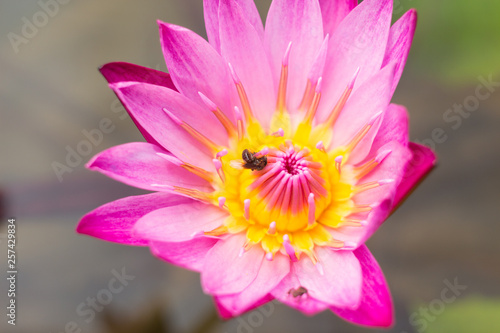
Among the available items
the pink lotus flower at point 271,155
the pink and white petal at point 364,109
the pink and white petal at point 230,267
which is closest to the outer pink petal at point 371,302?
the pink lotus flower at point 271,155

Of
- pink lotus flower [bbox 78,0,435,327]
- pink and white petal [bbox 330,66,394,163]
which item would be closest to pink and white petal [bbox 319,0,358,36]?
pink lotus flower [bbox 78,0,435,327]

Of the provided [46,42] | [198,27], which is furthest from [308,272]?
[46,42]

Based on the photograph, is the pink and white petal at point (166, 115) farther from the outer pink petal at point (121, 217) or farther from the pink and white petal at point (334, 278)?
the pink and white petal at point (334, 278)

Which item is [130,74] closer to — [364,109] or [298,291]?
[364,109]

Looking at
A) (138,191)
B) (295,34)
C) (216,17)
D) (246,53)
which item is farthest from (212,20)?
(138,191)

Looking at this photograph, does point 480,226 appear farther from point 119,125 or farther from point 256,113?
point 119,125

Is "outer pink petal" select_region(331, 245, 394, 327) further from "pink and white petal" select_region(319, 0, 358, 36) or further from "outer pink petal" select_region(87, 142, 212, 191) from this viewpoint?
"pink and white petal" select_region(319, 0, 358, 36)
